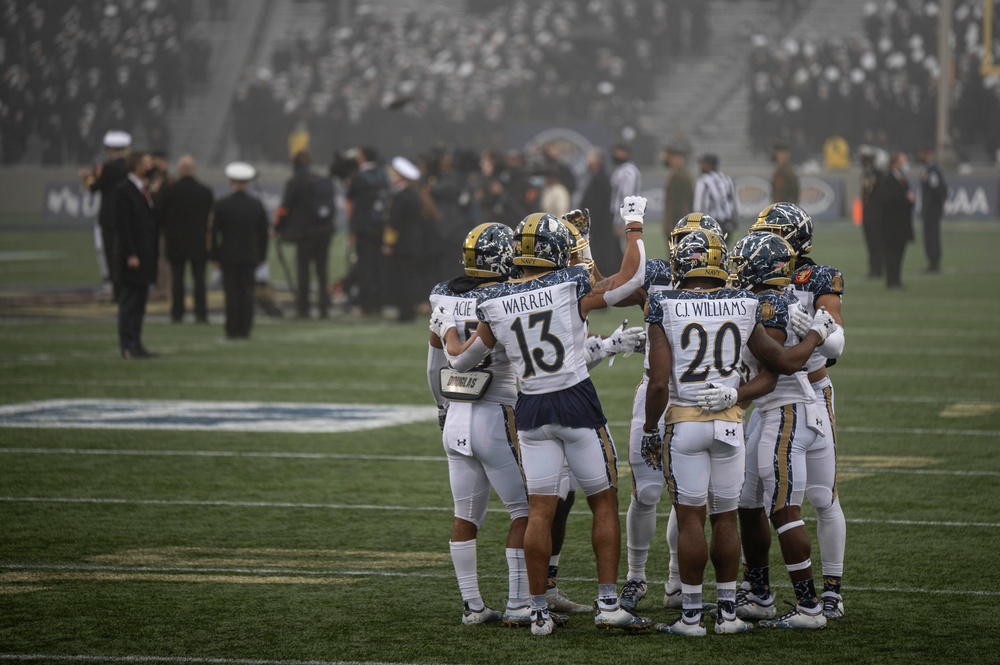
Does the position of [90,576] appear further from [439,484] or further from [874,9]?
[874,9]

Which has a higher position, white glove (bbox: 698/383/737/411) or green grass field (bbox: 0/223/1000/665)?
white glove (bbox: 698/383/737/411)

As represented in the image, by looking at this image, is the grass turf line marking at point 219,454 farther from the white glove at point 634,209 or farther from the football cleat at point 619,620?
the football cleat at point 619,620

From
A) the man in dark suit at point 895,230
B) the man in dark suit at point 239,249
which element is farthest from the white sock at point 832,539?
the man in dark suit at point 895,230

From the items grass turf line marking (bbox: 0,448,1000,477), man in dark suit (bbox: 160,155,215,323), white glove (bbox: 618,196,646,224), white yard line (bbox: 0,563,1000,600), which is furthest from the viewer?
man in dark suit (bbox: 160,155,215,323)

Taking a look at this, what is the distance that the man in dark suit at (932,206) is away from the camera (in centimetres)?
2531

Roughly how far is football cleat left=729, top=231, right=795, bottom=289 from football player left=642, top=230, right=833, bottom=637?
216 millimetres

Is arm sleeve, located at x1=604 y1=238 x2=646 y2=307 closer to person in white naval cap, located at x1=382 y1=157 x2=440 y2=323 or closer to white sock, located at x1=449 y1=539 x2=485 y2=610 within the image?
white sock, located at x1=449 y1=539 x2=485 y2=610

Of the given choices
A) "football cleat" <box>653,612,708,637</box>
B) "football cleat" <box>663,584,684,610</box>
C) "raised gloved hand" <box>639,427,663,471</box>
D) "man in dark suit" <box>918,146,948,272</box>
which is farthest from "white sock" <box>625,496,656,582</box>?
"man in dark suit" <box>918,146,948,272</box>

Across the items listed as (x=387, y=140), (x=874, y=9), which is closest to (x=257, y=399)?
(x=387, y=140)

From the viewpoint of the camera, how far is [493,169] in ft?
68.8

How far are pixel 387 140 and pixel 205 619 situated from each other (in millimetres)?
32811

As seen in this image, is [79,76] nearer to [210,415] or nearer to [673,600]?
[210,415]

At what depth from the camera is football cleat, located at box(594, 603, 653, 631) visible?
593 centimetres

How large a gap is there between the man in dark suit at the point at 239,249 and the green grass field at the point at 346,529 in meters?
1.36
